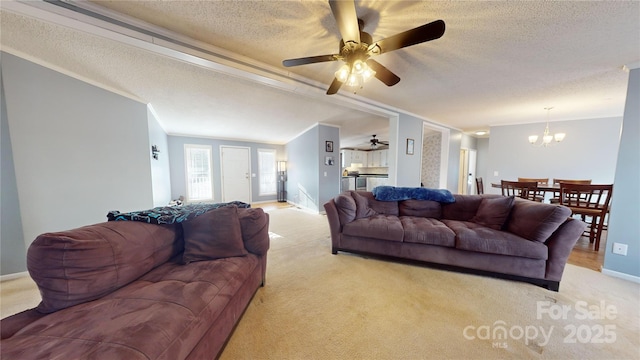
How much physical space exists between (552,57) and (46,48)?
17.0ft

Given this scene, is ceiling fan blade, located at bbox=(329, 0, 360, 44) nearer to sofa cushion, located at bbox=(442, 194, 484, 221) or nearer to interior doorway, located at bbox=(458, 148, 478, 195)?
sofa cushion, located at bbox=(442, 194, 484, 221)

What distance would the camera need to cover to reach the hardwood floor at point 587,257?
2.30m

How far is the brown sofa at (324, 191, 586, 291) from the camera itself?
1.83 m

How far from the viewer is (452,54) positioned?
2.05 m

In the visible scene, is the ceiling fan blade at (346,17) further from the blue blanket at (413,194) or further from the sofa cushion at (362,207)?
the blue blanket at (413,194)

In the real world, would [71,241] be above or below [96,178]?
below

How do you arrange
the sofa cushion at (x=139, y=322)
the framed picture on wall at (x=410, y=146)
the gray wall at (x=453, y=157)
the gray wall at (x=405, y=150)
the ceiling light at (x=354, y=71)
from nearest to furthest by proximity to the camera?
the sofa cushion at (x=139, y=322)
the ceiling light at (x=354, y=71)
the gray wall at (x=405, y=150)
the framed picture on wall at (x=410, y=146)
the gray wall at (x=453, y=157)

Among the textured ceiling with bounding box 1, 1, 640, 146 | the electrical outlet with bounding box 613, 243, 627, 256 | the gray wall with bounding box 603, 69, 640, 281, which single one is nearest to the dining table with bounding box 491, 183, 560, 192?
the gray wall with bounding box 603, 69, 640, 281

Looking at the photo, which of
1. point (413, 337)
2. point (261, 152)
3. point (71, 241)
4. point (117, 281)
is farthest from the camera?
point (261, 152)

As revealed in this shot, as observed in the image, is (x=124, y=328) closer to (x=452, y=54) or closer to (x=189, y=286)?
(x=189, y=286)

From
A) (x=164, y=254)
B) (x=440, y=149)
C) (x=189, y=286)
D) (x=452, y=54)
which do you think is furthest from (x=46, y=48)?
(x=440, y=149)

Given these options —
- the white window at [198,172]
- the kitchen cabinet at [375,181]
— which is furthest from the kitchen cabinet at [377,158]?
the white window at [198,172]

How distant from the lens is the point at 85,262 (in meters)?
1.04

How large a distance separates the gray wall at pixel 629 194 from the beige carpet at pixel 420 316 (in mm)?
244
